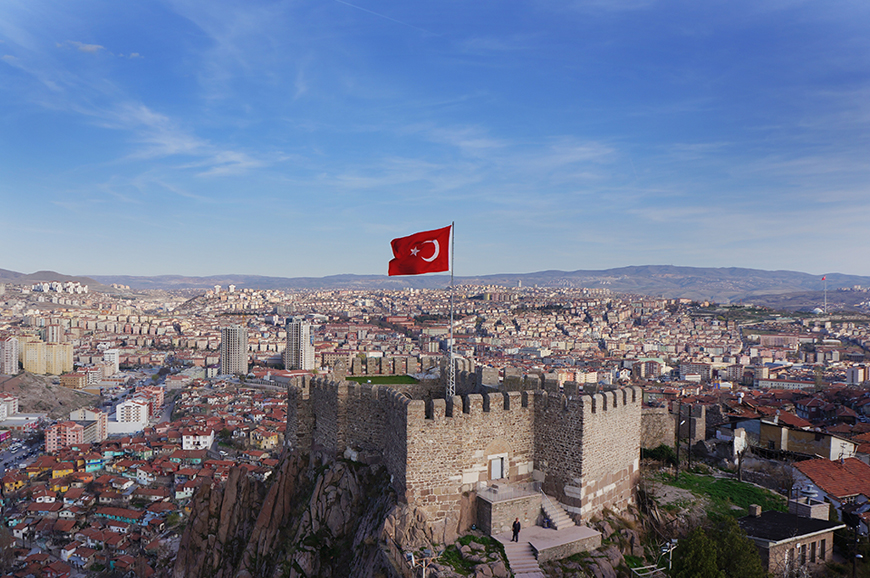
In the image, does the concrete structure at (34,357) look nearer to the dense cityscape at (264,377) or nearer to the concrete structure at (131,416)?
the dense cityscape at (264,377)

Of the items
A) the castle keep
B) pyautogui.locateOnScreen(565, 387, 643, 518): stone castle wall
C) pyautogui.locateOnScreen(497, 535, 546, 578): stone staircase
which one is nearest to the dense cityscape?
pyautogui.locateOnScreen(565, 387, 643, 518): stone castle wall

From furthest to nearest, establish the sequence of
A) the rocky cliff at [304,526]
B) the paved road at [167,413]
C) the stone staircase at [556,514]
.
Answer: the paved road at [167,413] → the stone staircase at [556,514] → the rocky cliff at [304,526]

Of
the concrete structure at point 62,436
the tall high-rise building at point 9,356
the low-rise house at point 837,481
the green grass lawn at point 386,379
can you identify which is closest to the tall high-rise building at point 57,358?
the tall high-rise building at point 9,356

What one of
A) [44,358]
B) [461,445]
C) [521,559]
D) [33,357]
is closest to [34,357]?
[33,357]

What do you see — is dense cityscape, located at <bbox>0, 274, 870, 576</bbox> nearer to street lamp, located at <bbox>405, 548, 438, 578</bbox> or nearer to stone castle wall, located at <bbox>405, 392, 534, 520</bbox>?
stone castle wall, located at <bbox>405, 392, 534, 520</bbox>

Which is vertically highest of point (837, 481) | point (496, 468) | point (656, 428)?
point (496, 468)

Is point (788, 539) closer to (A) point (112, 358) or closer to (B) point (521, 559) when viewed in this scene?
(B) point (521, 559)
